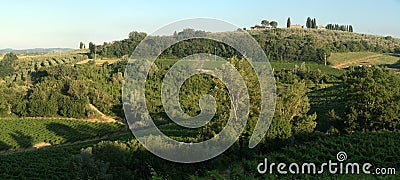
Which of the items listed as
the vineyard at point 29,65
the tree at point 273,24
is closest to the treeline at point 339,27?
the tree at point 273,24

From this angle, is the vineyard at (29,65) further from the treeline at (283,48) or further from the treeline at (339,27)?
the treeline at (339,27)

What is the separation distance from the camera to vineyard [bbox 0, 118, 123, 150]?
39.6 metres

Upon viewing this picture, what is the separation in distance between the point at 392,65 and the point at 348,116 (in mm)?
54341

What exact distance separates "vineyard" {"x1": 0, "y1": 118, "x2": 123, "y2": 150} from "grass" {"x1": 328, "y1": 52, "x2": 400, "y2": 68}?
172ft

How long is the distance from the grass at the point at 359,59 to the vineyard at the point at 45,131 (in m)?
52.5

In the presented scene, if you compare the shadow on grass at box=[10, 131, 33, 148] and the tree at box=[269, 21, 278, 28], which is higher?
the tree at box=[269, 21, 278, 28]

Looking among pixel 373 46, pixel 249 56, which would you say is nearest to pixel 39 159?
pixel 249 56

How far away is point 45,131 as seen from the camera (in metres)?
44.6

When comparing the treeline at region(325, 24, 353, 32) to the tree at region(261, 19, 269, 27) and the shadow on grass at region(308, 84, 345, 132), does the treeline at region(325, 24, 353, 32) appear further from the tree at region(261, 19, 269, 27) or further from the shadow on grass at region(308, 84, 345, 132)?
the shadow on grass at region(308, 84, 345, 132)

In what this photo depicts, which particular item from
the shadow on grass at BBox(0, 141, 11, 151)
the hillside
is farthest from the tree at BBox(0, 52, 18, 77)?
the shadow on grass at BBox(0, 141, 11, 151)

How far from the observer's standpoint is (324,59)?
79562 millimetres

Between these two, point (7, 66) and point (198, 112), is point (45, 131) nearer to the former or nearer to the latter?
point (198, 112)

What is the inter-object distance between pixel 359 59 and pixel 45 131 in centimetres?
6720

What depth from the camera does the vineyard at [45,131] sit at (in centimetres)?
3959
